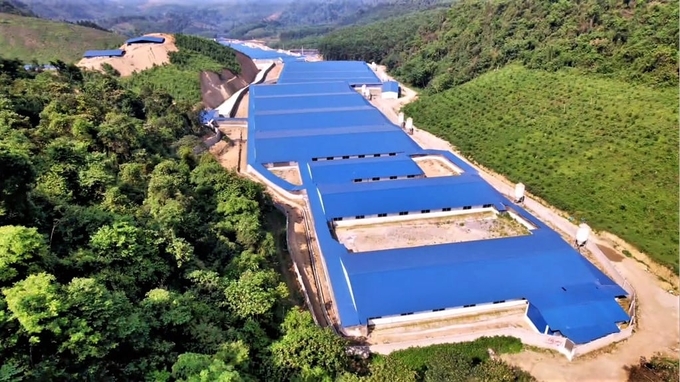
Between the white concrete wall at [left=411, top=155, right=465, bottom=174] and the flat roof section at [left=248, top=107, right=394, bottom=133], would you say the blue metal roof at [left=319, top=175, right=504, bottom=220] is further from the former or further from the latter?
the flat roof section at [left=248, top=107, right=394, bottom=133]

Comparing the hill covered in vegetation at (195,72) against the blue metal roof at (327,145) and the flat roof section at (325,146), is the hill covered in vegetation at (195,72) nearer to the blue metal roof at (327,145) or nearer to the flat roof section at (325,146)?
the blue metal roof at (327,145)

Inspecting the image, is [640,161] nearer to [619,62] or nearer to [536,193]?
[536,193]

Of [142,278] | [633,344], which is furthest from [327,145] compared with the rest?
[633,344]

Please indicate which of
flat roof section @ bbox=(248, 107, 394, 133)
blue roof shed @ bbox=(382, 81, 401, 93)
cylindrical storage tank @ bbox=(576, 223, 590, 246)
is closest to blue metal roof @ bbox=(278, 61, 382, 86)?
blue roof shed @ bbox=(382, 81, 401, 93)

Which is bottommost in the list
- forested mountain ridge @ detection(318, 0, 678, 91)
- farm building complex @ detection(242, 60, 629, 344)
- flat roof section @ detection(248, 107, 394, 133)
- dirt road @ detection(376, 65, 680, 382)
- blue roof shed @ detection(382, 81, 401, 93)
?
dirt road @ detection(376, 65, 680, 382)

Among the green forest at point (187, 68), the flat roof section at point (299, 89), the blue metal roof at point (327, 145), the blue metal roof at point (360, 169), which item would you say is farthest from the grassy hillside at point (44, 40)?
the blue metal roof at point (360, 169)

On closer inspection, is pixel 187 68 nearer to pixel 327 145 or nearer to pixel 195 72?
pixel 195 72

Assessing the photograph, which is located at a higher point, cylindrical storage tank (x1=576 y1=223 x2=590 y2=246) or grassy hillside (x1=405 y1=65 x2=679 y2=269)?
grassy hillside (x1=405 y1=65 x2=679 y2=269)

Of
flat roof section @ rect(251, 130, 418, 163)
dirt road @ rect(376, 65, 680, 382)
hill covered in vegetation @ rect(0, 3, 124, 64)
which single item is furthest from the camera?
hill covered in vegetation @ rect(0, 3, 124, 64)
